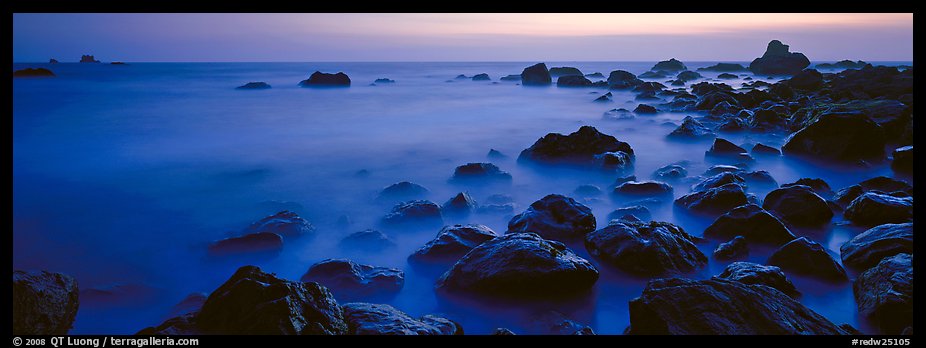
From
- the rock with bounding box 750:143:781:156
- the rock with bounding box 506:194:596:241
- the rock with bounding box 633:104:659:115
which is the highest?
the rock with bounding box 633:104:659:115

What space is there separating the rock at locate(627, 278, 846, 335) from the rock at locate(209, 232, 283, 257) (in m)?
4.31

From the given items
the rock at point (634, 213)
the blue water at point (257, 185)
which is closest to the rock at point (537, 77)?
the blue water at point (257, 185)

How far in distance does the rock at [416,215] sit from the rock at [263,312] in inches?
129

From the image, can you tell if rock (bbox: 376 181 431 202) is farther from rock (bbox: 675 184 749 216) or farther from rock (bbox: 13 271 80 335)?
rock (bbox: 13 271 80 335)

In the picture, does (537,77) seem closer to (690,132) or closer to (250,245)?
(690,132)

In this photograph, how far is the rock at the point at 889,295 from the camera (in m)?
3.58

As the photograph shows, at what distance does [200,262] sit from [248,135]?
9917mm

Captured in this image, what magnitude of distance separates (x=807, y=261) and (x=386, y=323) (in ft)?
14.0

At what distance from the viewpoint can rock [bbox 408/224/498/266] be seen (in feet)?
17.6

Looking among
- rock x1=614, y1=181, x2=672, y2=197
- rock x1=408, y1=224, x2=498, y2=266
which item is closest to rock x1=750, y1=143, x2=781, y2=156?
A: rock x1=614, y1=181, x2=672, y2=197

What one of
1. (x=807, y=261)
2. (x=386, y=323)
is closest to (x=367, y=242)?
(x=386, y=323)

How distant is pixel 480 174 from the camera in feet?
30.8
